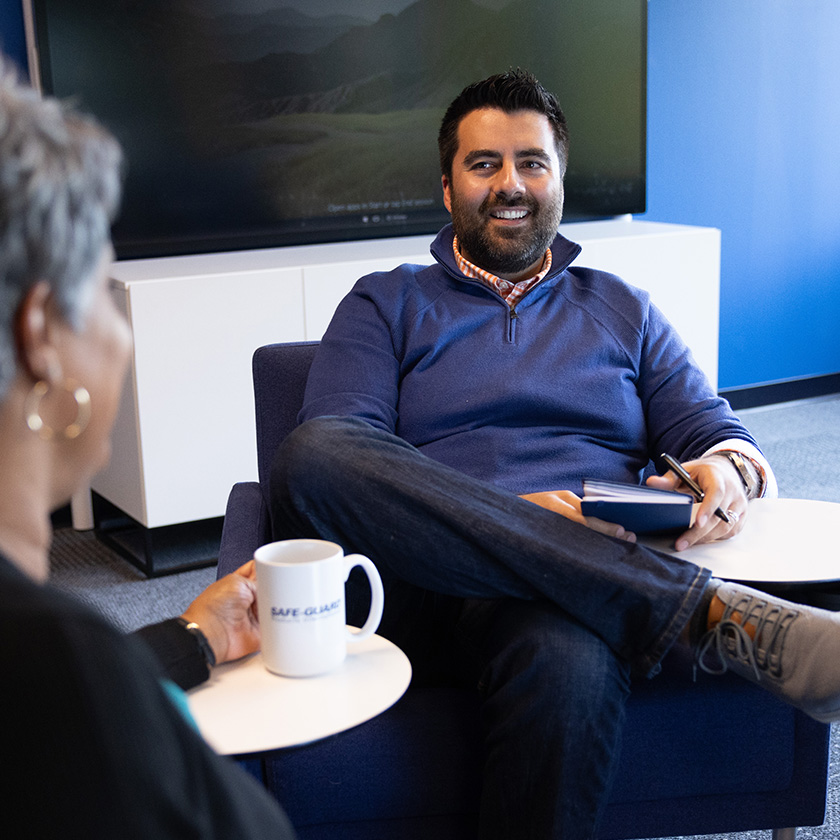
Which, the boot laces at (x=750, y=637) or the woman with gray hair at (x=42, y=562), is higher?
the woman with gray hair at (x=42, y=562)

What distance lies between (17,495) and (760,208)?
4219 mm

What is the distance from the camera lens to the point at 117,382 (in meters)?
0.74

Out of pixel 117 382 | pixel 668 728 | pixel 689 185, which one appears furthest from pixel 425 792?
pixel 689 185

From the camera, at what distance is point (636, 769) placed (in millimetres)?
1402

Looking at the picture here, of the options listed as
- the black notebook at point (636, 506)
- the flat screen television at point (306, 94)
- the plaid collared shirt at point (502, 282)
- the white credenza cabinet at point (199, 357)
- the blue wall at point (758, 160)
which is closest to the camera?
the black notebook at point (636, 506)

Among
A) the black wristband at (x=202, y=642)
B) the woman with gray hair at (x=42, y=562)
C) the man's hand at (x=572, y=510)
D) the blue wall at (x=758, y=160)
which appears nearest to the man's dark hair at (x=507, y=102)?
the man's hand at (x=572, y=510)

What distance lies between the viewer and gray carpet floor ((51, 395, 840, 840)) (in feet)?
6.81

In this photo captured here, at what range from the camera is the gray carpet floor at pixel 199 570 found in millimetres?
2076

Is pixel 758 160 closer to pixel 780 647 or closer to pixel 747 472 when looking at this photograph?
pixel 747 472

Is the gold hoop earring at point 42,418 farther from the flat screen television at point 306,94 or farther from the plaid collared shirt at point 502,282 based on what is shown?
the flat screen television at point 306,94

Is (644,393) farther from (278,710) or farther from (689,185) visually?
(689,185)

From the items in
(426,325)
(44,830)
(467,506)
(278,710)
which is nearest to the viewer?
(44,830)

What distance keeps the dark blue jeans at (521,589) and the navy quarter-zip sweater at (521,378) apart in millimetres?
323

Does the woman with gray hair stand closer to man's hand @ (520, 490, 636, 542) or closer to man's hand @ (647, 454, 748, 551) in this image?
man's hand @ (520, 490, 636, 542)
